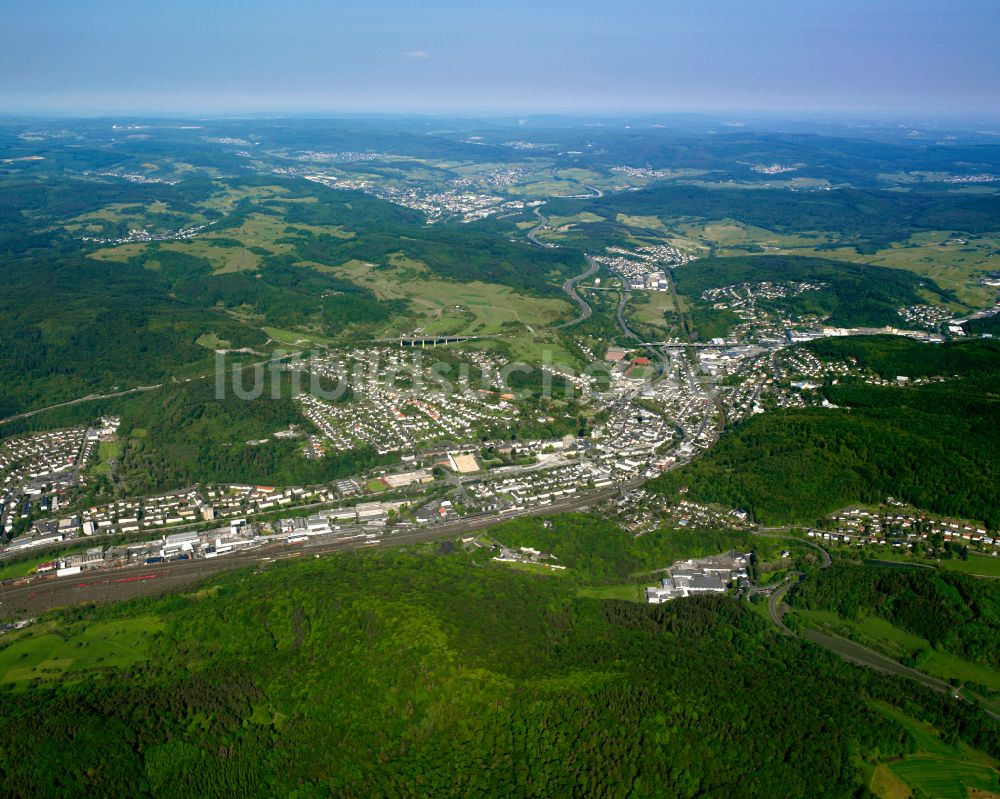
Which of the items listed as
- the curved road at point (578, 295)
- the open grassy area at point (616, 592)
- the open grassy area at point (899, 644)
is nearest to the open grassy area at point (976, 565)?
the open grassy area at point (899, 644)

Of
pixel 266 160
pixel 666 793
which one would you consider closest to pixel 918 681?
pixel 666 793

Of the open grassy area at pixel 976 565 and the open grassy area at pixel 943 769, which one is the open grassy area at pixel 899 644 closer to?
the open grassy area at pixel 943 769

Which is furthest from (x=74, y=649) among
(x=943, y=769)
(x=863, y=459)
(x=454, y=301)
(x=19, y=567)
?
(x=454, y=301)

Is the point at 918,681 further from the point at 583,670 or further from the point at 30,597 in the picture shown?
the point at 30,597

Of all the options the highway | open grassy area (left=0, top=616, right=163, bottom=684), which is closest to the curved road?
the highway

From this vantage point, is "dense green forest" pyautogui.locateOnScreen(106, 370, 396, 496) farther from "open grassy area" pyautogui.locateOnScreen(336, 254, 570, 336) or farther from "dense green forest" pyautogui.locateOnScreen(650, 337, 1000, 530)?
"open grassy area" pyautogui.locateOnScreen(336, 254, 570, 336)

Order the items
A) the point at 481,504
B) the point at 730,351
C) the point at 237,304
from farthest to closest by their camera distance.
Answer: the point at 237,304 → the point at 730,351 → the point at 481,504

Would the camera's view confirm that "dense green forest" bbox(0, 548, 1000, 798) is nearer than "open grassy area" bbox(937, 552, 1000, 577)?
Yes
